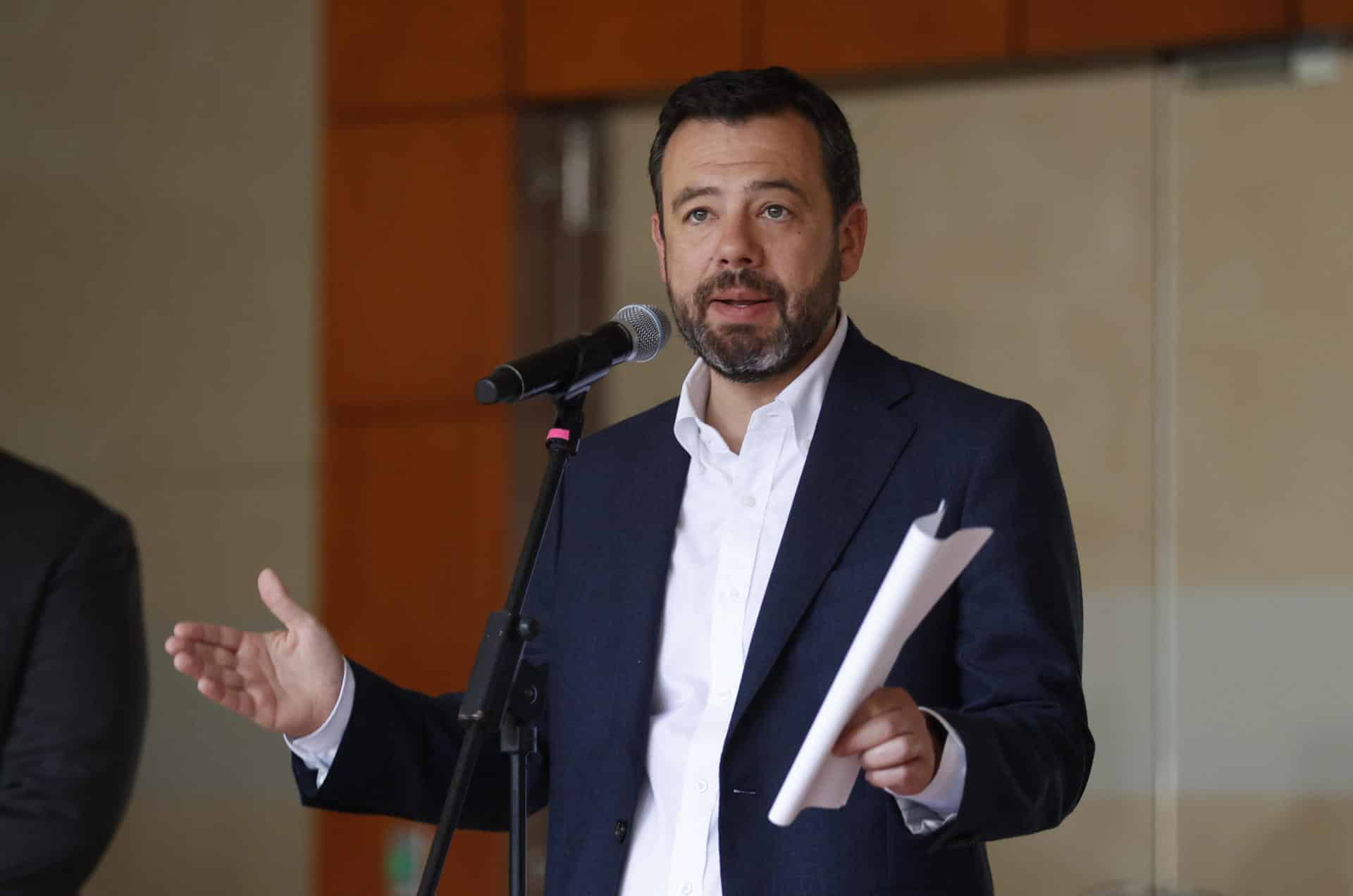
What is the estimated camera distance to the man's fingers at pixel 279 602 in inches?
68.2

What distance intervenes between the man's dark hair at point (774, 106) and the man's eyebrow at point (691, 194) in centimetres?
8

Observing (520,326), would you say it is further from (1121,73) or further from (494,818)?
(494,818)

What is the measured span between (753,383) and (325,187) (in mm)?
2414

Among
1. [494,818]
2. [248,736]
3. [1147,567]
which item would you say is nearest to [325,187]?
[248,736]

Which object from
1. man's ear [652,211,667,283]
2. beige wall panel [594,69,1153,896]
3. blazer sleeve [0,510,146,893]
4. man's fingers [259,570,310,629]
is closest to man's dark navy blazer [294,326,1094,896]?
man's fingers [259,570,310,629]

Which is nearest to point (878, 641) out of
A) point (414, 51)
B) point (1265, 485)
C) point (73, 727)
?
point (73, 727)

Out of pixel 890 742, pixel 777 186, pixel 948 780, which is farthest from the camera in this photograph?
pixel 777 186

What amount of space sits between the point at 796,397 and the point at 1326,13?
1.98m

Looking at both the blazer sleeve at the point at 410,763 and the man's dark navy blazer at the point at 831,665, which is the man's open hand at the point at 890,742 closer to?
the man's dark navy blazer at the point at 831,665

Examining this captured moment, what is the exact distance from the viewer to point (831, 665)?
1.79m

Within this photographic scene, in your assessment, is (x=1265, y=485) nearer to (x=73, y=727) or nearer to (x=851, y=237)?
(x=851, y=237)

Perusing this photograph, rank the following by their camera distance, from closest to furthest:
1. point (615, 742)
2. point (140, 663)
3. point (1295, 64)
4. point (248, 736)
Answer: point (615, 742) → point (140, 663) → point (1295, 64) → point (248, 736)

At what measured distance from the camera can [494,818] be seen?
2027 millimetres

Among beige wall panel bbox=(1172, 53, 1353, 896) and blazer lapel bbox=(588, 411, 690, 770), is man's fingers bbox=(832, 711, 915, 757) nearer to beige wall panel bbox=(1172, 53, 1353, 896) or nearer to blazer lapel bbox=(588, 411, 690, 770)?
blazer lapel bbox=(588, 411, 690, 770)
